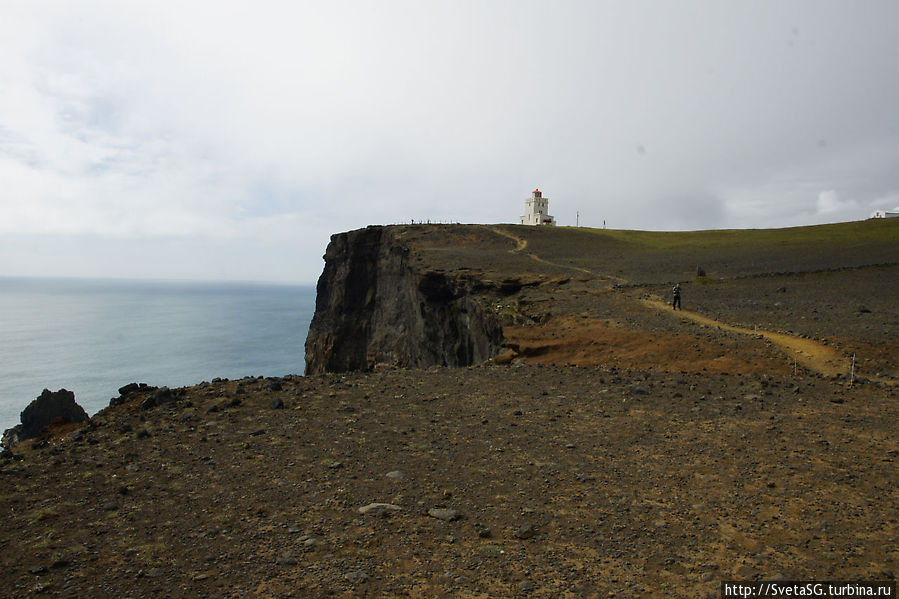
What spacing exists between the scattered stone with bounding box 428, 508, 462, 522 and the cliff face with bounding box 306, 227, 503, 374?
25.4m

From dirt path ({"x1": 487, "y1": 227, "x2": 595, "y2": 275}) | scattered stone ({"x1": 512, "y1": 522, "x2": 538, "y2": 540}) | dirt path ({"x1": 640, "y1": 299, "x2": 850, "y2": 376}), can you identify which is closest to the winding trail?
dirt path ({"x1": 640, "y1": 299, "x2": 850, "y2": 376})

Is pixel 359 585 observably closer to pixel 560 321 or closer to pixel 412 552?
pixel 412 552

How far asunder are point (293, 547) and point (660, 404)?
26.7 feet

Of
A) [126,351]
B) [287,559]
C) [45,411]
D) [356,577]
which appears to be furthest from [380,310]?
[126,351]

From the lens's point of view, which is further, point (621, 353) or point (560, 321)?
point (560, 321)

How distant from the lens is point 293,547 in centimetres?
580

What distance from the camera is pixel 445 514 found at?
21.2 feet

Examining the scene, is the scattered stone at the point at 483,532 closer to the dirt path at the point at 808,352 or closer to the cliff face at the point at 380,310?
the dirt path at the point at 808,352

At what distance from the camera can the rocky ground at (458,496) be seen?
5.29 metres

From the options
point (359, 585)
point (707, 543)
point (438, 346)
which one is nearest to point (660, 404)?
point (707, 543)

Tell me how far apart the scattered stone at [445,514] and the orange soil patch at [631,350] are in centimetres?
929

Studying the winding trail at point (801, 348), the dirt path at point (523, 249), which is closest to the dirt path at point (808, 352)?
the winding trail at point (801, 348)

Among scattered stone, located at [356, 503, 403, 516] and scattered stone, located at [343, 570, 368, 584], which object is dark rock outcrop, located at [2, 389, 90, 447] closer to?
scattered stone, located at [356, 503, 403, 516]

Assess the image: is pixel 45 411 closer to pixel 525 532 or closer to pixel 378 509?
pixel 378 509
